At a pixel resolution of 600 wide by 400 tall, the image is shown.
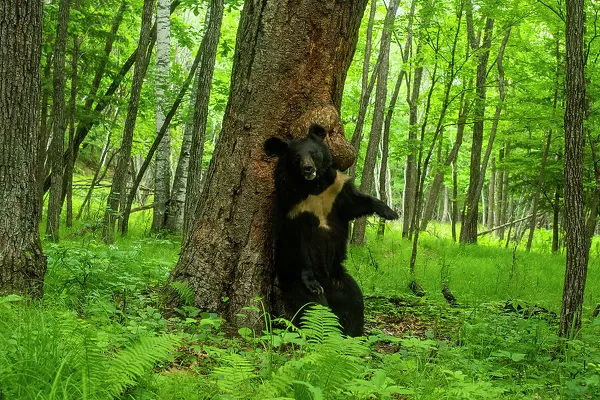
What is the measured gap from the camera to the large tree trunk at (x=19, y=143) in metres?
4.44

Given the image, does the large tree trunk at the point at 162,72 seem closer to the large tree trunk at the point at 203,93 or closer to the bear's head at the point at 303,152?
the large tree trunk at the point at 203,93

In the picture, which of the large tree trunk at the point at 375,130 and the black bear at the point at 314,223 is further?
the large tree trunk at the point at 375,130

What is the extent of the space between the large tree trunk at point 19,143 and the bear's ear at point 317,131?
8.03 ft

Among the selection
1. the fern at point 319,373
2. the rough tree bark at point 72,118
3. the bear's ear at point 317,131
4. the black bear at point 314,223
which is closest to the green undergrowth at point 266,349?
the fern at point 319,373

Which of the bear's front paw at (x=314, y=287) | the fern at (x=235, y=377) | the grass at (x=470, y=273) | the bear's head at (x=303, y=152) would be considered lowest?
the grass at (x=470, y=273)

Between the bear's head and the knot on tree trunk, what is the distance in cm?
15

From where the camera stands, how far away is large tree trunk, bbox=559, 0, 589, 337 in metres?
5.30

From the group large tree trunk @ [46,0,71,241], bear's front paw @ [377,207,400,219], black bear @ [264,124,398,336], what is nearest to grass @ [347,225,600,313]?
bear's front paw @ [377,207,400,219]

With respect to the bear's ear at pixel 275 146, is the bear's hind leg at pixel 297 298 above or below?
below

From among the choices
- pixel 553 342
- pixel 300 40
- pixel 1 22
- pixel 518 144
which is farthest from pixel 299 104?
pixel 518 144

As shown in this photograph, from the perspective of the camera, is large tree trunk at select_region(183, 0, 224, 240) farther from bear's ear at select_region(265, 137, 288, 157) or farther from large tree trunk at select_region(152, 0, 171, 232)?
bear's ear at select_region(265, 137, 288, 157)

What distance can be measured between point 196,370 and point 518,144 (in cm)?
1597

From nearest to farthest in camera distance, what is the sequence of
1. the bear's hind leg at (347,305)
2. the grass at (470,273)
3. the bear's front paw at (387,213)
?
1. the bear's hind leg at (347,305)
2. the bear's front paw at (387,213)
3. the grass at (470,273)

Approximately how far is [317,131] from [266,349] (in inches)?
97.0
